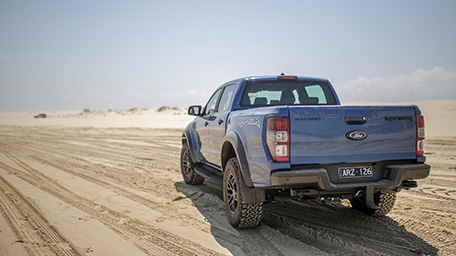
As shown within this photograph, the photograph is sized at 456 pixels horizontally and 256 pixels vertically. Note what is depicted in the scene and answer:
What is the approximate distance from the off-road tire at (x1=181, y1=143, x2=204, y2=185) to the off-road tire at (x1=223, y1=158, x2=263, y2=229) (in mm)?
2288

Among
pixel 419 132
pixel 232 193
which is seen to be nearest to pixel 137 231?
pixel 232 193

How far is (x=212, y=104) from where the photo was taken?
264 inches

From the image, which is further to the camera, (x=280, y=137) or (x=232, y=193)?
(x=232, y=193)

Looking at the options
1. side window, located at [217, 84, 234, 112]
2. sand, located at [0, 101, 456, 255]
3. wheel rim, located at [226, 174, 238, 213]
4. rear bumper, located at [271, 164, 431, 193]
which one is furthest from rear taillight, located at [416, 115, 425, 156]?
side window, located at [217, 84, 234, 112]

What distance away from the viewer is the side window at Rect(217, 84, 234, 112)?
18.7 feet

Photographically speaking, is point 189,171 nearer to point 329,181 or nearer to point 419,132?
point 329,181

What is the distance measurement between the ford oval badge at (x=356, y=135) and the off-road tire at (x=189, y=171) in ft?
12.3

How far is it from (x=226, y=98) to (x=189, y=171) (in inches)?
82.5

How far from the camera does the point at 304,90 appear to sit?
5.59m

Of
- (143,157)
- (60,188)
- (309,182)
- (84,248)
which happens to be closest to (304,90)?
(309,182)

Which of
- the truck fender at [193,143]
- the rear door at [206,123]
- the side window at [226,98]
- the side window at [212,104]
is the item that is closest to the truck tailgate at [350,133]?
the side window at [226,98]

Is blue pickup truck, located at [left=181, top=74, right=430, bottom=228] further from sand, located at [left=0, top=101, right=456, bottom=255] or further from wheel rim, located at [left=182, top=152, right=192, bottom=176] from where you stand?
wheel rim, located at [left=182, top=152, right=192, bottom=176]

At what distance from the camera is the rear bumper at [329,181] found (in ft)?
11.6

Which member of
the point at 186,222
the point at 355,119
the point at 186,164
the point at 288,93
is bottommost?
the point at 186,222
